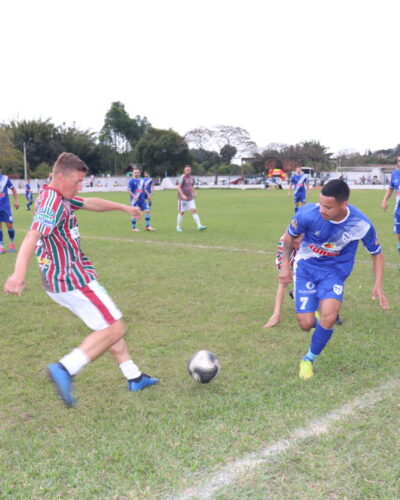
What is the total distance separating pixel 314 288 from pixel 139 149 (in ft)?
240

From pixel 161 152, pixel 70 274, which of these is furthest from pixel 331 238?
pixel 161 152

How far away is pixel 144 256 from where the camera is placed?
1069cm

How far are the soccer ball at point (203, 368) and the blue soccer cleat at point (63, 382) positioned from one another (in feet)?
3.61

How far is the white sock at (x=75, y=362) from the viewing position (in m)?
3.36

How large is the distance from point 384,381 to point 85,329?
3.46 metres

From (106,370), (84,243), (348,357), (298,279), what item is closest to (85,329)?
(106,370)

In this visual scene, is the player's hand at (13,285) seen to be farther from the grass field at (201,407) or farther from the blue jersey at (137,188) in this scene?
the blue jersey at (137,188)

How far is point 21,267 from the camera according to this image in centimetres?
307

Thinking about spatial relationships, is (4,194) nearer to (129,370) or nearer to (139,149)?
(129,370)

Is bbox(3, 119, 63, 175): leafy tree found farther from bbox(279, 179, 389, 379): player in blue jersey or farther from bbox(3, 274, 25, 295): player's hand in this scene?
bbox(3, 274, 25, 295): player's hand

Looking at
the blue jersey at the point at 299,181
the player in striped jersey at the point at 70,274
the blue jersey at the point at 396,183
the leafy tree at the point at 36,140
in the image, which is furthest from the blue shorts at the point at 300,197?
the leafy tree at the point at 36,140

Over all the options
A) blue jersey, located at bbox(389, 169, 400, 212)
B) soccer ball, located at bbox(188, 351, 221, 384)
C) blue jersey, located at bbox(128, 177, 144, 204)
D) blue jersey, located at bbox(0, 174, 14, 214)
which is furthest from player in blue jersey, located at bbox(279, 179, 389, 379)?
blue jersey, located at bbox(128, 177, 144, 204)

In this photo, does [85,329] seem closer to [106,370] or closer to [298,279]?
[106,370]

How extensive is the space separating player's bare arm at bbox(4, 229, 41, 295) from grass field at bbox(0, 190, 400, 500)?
1117mm
